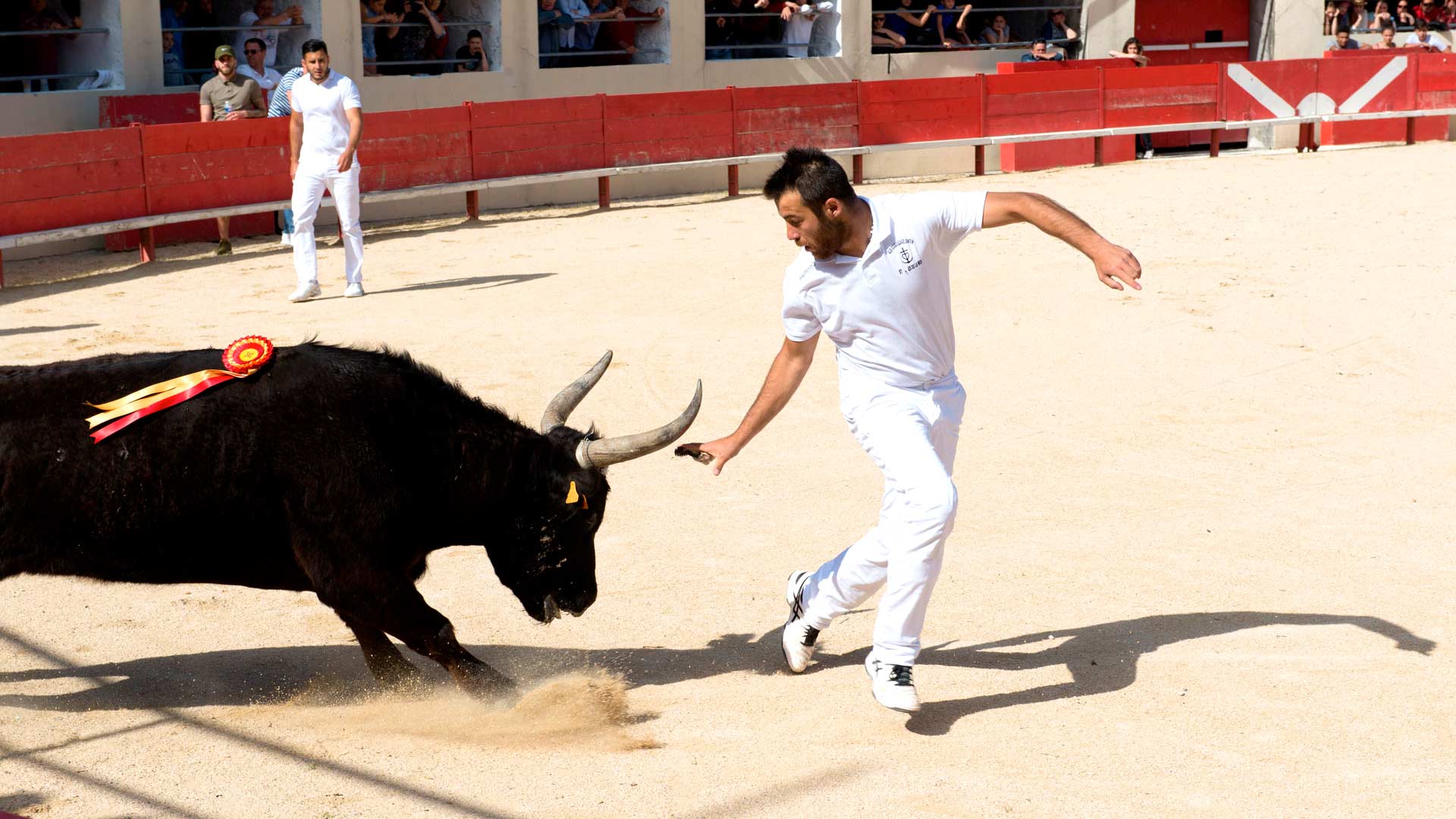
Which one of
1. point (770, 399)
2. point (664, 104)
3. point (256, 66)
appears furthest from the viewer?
point (664, 104)

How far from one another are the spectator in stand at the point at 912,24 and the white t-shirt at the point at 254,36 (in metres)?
8.15

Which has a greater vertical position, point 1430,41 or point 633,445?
point 1430,41

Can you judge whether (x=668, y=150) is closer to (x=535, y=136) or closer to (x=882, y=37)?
(x=535, y=136)

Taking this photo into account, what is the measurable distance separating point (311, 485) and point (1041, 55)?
56.8 ft

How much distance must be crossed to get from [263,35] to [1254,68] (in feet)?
42.3

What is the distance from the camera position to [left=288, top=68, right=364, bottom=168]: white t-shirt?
10.8 metres

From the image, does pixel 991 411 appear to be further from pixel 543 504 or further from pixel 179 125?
pixel 179 125

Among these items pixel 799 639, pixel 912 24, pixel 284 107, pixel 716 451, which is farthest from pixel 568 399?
pixel 912 24

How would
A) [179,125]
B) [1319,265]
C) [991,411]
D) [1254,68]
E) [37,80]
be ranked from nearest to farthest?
[991,411], [1319,265], [179,125], [37,80], [1254,68]

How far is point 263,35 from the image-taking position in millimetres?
15297

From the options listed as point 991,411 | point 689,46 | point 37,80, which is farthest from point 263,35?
point 991,411

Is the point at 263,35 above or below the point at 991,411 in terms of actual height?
above

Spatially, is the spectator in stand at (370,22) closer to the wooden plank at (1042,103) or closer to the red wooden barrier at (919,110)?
the red wooden barrier at (919,110)

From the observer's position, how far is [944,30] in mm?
20828
